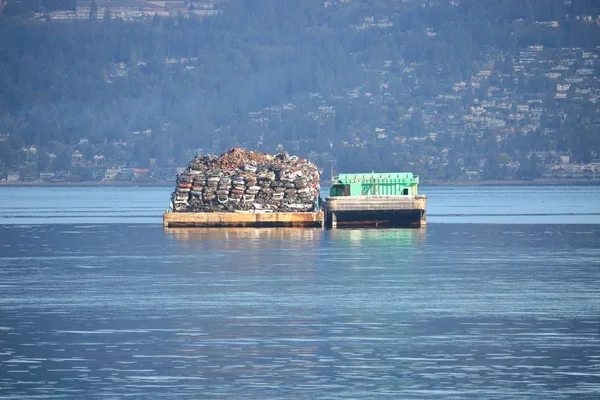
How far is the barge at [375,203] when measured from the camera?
98625 mm

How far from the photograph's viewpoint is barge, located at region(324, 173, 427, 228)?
98.6 m

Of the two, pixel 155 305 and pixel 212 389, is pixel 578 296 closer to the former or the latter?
pixel 155 305

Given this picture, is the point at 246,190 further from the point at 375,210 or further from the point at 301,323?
the point at 301,323

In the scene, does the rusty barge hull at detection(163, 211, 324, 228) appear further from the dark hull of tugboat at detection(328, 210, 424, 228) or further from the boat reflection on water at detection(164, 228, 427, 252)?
the dark hull of tugboat at detection(328, 210, 424, 228)

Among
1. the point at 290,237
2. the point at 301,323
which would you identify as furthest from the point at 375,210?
the point at 301,323

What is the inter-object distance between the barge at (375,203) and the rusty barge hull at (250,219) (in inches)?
50.7

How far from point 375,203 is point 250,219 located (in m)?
8.56

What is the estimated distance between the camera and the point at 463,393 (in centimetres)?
3005

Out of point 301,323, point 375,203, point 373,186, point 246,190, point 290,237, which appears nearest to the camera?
point 301,323

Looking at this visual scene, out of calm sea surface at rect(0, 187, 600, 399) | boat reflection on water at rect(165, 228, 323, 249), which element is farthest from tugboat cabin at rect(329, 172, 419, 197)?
calm sea surface at rect(0, 187, 600, 399)

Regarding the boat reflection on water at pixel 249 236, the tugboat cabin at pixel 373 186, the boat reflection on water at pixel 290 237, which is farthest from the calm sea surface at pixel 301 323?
the tugboat cabin at pixel 373 186

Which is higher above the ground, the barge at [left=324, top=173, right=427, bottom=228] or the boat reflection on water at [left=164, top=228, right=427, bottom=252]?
the barge at [left=324, top=173, right=427, bottom=228]

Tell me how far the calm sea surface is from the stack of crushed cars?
74.0ft

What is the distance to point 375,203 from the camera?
98.1 metres
